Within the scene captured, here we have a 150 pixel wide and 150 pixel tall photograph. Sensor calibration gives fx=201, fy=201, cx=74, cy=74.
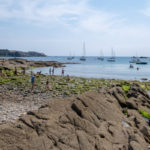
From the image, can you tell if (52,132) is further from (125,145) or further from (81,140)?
(125,145)

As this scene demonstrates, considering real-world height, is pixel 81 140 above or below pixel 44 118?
below

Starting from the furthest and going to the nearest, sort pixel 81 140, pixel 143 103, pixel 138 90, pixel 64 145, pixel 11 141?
1. pixel 138 90
2. pixel 143 103
3. pixel 81 140
4. pixel 64 145
5. pixel 11 141

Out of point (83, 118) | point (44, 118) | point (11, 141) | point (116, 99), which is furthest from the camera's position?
point (116, 99)

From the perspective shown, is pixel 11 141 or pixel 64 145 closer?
pixel 11 141

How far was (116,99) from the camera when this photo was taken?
65.7ft

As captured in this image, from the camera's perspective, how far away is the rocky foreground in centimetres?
907

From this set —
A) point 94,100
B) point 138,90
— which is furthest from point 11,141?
point 138,90

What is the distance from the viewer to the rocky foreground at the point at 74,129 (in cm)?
907

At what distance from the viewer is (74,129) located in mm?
10695

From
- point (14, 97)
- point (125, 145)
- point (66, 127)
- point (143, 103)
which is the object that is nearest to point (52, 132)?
point (66, 127)

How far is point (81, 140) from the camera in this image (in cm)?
1009

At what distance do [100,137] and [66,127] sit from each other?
202 cm

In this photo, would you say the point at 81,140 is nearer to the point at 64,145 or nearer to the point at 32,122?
the point at 64,145

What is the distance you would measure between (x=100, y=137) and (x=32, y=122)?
12.5 feet
